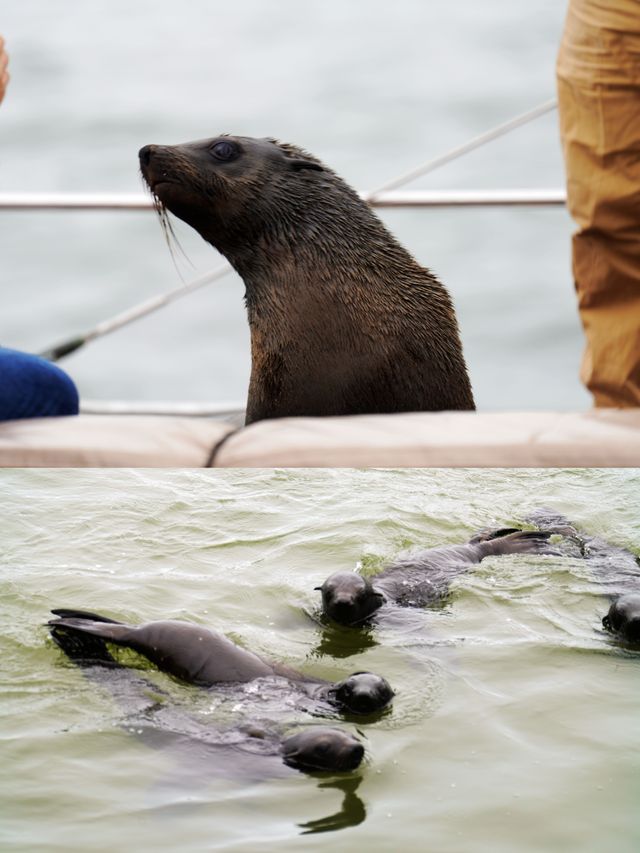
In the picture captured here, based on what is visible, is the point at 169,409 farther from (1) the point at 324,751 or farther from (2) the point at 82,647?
(1) the point at 324,751

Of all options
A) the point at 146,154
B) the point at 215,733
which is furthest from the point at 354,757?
the point at 146,154

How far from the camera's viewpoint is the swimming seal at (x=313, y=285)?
428 cm

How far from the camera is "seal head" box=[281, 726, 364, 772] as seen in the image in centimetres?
245

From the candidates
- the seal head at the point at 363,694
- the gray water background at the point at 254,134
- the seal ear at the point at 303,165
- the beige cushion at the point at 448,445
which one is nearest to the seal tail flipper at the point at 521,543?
the beige cushion at the point at 448,445

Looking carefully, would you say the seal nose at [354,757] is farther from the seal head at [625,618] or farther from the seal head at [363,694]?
the seal head at [625,618]

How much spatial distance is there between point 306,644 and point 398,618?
29cm

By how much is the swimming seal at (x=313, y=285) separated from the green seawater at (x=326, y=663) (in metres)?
0.70

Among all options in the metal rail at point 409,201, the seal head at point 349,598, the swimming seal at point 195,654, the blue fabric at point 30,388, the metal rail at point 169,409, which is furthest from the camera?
the metal rail at point 169,409

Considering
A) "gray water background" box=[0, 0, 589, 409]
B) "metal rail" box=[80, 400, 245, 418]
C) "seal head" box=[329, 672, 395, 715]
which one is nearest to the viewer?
"seal head" box=[329, 672, 395, 715]

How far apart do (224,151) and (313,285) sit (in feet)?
2.06

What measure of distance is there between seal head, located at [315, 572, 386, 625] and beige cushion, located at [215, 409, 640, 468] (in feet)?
1.19

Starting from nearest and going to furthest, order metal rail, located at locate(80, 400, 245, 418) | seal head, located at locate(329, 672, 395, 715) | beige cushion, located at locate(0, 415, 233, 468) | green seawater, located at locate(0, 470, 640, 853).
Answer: green seawater, located at locate(0, 470, 640, 853) < seal head, located at locate(329, 672, 395, 715) < beige cushion, located at locate(0, 415, 233, 468) < metal rail, located at locate(80, 400, 245, 418)

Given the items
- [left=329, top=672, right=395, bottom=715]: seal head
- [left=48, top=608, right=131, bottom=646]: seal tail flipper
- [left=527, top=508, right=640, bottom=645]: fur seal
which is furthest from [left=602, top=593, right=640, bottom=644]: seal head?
[left=48, top=608, right=131, bottom=646]: seal tail flipper

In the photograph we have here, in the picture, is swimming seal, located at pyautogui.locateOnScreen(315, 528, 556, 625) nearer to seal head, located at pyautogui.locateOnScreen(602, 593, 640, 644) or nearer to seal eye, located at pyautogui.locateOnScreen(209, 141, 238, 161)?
seal head, located at pyautogui.locateOnScreen(602, 593, 640, 644)
